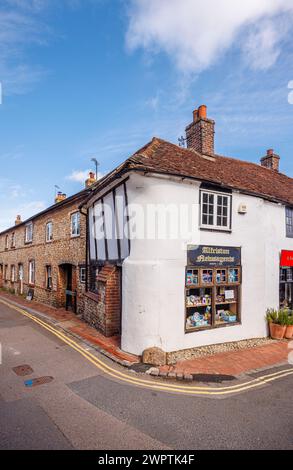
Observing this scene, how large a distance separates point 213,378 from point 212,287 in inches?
131

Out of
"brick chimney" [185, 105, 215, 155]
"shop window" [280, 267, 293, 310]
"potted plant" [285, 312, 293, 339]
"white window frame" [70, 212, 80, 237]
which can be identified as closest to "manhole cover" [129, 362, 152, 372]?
"potted plant" [285, 312, 293, 339]

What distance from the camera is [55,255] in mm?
16969

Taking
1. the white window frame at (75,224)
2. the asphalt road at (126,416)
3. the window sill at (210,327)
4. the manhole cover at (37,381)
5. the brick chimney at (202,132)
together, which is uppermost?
the brick chimney at (202,132)

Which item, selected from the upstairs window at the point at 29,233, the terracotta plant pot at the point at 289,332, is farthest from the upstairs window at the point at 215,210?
the upstairs window at the point at 29,233

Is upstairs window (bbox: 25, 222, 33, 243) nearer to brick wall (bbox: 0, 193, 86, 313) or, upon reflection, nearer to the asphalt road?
brick wall (bbox: 0, 193, 86, 313)

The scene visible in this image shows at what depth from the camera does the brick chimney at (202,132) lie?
515 inches

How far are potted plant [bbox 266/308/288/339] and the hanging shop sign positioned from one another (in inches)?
104

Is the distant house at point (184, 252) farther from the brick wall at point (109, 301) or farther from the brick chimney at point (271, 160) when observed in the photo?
the brick chimney at point (271, 160)

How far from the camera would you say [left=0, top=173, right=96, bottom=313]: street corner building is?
47.5ft

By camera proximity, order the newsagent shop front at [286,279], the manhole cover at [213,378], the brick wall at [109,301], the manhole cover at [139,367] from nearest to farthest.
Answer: the manhole cover at [213,378], the manhole cover at [139,367], the brick wall at [109,301], the newsagent shop front at [286,279]

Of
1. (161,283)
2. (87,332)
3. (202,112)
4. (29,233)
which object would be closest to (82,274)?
(87,332)

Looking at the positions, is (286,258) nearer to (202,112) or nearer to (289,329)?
(289,329)
